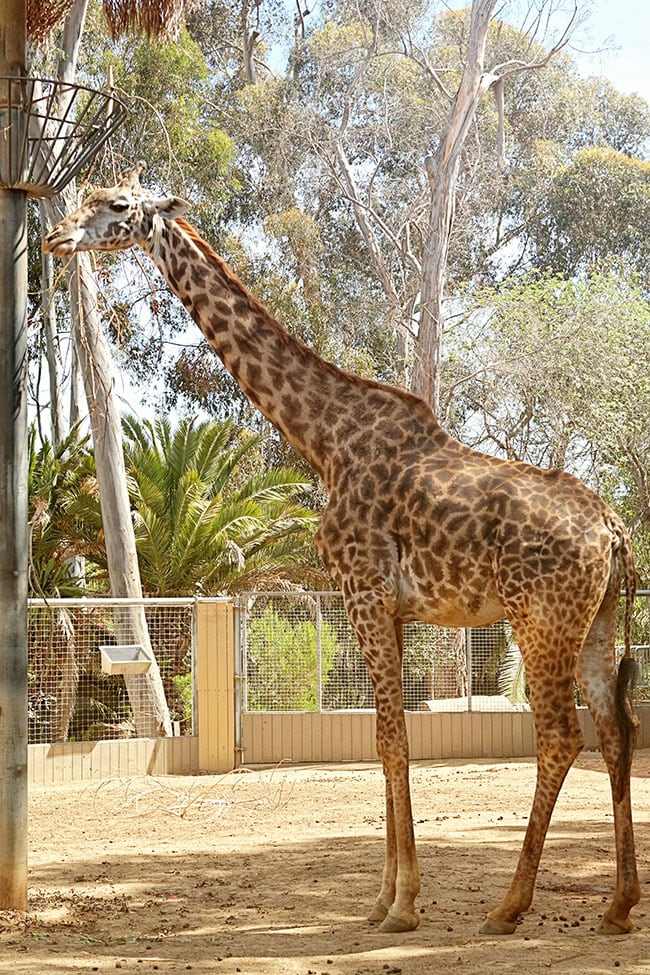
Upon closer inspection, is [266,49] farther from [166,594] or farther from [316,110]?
[166,594]

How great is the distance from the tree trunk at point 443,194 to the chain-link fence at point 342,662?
6.64m

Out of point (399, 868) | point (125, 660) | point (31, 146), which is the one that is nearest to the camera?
point (399, 868)

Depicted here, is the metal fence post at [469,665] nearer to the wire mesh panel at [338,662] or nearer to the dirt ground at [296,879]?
the wire mesh panel at [338,662]

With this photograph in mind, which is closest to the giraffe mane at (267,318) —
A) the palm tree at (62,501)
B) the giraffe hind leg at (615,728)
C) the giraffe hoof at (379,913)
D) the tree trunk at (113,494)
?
the giraffe hind leg at (615,728)

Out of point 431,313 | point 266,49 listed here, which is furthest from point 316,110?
point 431,313

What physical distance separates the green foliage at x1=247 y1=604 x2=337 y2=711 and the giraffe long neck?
25.8 ft

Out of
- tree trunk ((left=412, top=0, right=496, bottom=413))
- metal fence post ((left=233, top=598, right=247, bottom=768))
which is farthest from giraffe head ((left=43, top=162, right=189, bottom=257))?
tree trunk ((left=412, top=0, right=496, bottom=413))

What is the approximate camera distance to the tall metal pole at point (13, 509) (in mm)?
5824

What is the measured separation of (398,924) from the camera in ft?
18.7

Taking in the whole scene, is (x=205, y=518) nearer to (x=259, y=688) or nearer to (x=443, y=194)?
(x=259, y=688)

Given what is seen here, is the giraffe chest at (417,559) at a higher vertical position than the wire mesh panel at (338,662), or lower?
higher

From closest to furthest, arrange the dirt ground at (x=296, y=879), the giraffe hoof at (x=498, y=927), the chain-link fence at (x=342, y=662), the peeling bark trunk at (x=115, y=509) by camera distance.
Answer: the dirt ground at (x=296, y=879) < the giraffe hoof at (x=498, y=927) < the peeling bark trunk at (x=115, y=509) < the chain-link fence at (x=342, y=662)

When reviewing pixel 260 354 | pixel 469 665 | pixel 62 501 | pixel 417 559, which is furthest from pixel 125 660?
pixel 417 559

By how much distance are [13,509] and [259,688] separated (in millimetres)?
8460
